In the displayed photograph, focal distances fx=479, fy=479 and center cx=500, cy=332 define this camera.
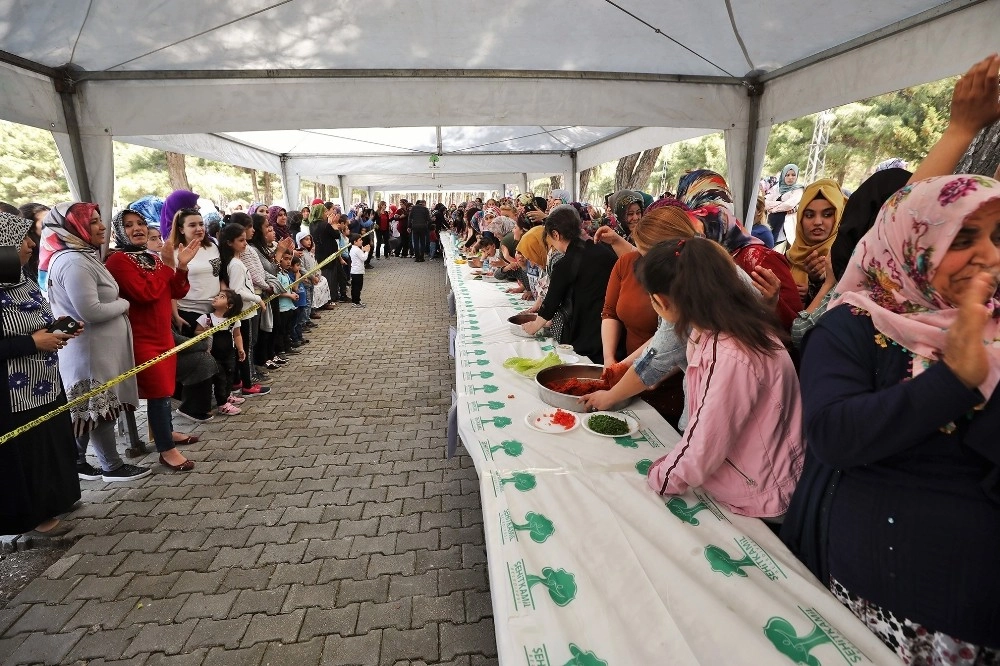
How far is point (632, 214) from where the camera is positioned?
414cm

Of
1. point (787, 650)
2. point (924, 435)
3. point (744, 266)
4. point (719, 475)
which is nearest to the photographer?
point (924, 435)

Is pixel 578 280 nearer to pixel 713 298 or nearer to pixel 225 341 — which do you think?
pixel 713 298

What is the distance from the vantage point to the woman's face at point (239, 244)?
13.9 ft

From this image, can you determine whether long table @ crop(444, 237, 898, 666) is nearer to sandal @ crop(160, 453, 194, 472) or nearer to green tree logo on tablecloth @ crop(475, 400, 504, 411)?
green tree logo on tablecloth @ crop(475, 400, 504, 411)

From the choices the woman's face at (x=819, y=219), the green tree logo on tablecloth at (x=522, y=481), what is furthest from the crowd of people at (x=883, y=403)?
the woman's face at (x=819, y=219)

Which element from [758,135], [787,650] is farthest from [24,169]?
[787,650]

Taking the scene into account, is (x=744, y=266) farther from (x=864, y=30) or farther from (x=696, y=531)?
(x=864, y=30)

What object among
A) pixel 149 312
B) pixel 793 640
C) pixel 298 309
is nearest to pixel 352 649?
pixel 793 640

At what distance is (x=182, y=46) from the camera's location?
372 centimetres

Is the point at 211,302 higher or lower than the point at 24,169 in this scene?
lower

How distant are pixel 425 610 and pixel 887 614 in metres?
1.64

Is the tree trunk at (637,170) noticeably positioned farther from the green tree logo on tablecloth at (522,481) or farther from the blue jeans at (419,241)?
the green tree logo on tablecloth at (522,481)

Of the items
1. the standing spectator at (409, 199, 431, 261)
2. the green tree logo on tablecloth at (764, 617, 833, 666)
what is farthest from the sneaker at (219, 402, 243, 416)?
the standing spectator at (409, 199, 431, 261)

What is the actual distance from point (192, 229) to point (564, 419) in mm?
3064
